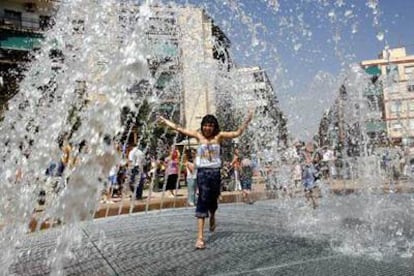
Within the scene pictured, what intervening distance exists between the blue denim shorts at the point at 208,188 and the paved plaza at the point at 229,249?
1.17 feet

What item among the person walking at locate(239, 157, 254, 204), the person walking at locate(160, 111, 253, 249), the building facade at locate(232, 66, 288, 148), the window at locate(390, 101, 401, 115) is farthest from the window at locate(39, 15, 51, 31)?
the person walking at locate(160, 111, 253, 249)

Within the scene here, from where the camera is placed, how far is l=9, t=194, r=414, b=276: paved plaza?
3861 millimetres

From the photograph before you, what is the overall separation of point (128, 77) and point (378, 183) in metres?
12.6

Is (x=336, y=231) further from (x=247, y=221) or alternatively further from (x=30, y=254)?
(x=30, y=254)

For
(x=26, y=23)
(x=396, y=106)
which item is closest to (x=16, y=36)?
(x=26, y=23)

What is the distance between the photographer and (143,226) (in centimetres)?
654

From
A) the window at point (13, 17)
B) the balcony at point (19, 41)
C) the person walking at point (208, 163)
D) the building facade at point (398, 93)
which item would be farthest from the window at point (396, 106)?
the window at point (13, 17)

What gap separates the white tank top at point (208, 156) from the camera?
5.34 metres

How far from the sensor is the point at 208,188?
5.27 meters

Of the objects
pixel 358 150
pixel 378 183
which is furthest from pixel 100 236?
pixel 358 150

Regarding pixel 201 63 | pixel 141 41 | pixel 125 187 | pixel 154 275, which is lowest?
pixel 154 275

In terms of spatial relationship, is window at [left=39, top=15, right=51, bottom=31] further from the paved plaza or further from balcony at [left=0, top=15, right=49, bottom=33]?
the paved plaza

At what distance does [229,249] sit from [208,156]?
109cm

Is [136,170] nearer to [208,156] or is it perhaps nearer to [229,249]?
[208,156]
